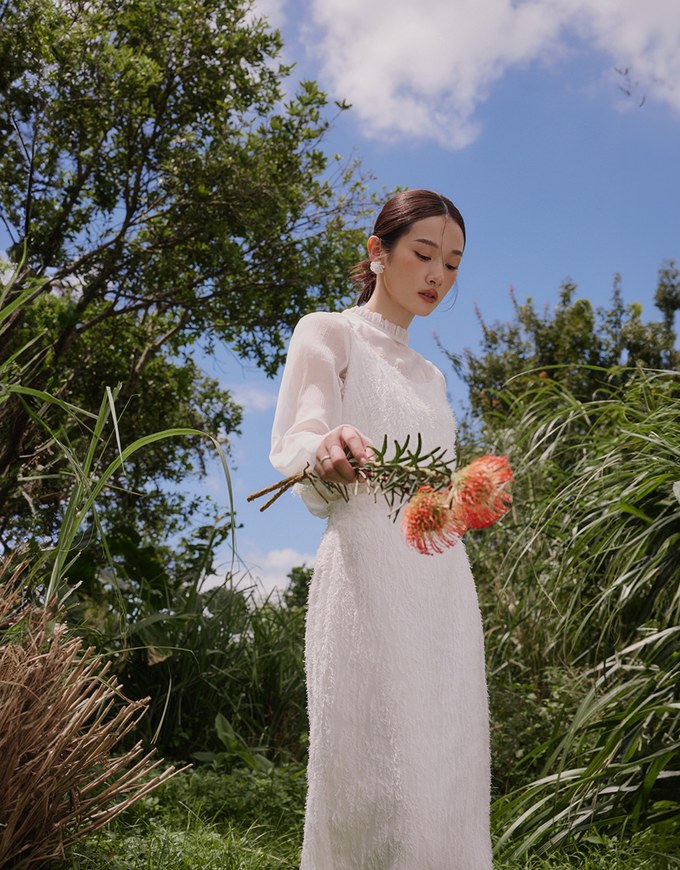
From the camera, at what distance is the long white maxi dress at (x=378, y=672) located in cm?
150

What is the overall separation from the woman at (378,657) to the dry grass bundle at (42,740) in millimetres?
463

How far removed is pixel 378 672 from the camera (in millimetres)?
1546

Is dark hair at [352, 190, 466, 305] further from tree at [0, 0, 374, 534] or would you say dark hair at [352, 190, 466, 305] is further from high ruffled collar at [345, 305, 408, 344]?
tree at [0, 0, 374, 534]

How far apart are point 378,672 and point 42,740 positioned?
68cm

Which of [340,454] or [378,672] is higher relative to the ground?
[340,454]

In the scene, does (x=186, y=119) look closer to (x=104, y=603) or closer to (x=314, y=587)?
(x=104, y=603)

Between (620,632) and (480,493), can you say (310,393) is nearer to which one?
(480,493)

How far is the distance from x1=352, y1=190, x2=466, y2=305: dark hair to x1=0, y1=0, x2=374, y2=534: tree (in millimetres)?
3833

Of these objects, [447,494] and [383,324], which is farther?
[383,324]

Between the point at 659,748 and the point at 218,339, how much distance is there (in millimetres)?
4626

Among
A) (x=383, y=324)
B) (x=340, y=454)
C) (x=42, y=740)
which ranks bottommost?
(x=42, y=740)

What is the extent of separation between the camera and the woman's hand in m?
1.28

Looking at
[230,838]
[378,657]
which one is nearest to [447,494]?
[378,657]

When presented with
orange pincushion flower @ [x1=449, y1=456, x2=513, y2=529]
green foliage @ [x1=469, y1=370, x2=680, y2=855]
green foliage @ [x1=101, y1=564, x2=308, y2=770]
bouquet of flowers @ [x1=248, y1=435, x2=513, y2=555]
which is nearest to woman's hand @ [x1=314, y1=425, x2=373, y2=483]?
bouquet of flowers @ [x1=248, y1=435, x2=513, y2=555]
